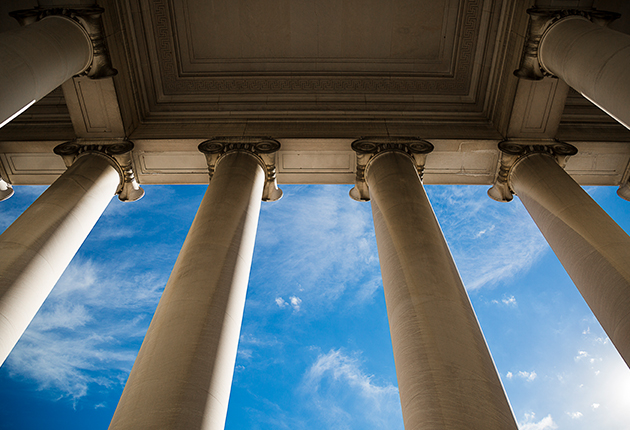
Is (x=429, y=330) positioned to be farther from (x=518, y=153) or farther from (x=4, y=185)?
(x=4, y=185)

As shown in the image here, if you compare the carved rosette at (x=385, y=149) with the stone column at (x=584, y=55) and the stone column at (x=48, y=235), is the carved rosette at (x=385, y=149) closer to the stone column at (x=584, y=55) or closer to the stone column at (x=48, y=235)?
the stone column at (x=584, y=55)

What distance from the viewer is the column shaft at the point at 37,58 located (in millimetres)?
32969

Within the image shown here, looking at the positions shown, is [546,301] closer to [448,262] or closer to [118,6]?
[448,262]

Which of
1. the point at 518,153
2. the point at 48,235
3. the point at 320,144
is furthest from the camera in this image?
the point at 320,144

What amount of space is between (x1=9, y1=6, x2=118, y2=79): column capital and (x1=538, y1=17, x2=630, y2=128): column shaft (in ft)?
149

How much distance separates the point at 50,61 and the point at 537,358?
352ft

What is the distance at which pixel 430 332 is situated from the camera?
2688 centimetres

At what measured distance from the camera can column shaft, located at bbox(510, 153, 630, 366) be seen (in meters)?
32.6

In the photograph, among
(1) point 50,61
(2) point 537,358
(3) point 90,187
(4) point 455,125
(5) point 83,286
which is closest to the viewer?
(1) point 50,61

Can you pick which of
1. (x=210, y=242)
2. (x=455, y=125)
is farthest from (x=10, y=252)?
(x=455, y=125)

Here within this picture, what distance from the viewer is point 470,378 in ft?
78.6

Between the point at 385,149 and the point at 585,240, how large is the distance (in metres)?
21.7

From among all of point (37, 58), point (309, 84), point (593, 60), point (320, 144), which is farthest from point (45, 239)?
point (593, 60)

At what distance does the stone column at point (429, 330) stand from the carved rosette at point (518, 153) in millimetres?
16255
